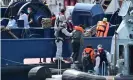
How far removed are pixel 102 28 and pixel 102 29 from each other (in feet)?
0.22

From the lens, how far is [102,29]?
15992 millimetres

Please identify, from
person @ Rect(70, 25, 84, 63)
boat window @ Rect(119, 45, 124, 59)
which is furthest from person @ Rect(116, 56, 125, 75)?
person @ Rect(70, 25, 84, 63)

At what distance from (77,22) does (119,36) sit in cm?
617

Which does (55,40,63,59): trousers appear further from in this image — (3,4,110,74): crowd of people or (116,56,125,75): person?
(116,56,125,75): person

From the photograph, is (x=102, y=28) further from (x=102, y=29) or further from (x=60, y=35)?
(x=60, y=35)

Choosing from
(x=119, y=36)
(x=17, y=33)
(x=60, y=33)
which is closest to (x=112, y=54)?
(x=119, y=36)

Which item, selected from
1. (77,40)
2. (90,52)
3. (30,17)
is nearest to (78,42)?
(77,40)

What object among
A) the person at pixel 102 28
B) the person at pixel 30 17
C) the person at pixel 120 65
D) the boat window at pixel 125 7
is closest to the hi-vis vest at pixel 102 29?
the person at pixel 102 28

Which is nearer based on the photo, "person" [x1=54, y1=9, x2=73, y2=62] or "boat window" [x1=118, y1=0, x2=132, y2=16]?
"boat window" [x1=118, y1=0, x2=132, y2=16]

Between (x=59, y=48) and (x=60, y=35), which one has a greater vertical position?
(x=60, y=35)

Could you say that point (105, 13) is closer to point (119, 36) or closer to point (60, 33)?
point (60, 33)

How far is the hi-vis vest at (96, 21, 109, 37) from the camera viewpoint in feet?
52.0

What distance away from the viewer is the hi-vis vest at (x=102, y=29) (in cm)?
1584

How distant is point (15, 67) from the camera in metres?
14.6
